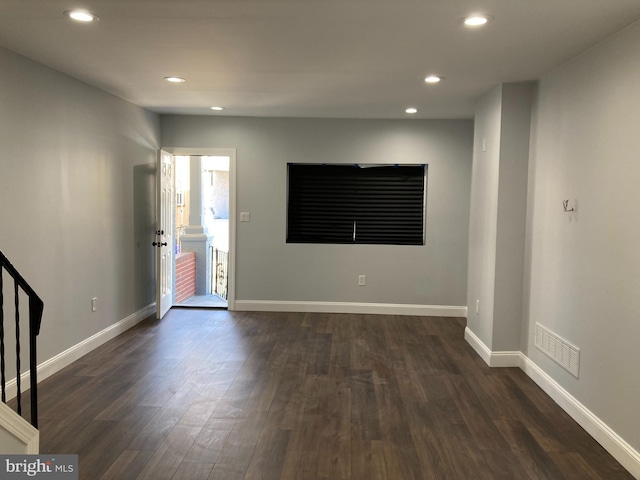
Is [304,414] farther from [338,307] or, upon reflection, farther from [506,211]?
[338,307]

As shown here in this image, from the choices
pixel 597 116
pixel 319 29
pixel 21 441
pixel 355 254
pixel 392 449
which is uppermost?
pixel 319 29

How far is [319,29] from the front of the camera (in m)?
2.97

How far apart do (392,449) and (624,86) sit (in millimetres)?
2438

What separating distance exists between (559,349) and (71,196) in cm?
402

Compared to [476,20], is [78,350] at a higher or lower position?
lower

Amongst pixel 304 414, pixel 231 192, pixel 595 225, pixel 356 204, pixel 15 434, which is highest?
pixel 231 192

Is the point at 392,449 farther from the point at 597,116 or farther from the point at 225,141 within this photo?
the point at 225,141

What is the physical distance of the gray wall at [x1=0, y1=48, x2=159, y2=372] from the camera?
11.8ft

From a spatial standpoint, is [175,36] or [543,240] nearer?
[175,36]

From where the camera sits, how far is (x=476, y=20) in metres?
2.77

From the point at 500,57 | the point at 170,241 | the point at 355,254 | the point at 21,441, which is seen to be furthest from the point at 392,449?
the point at 170,241

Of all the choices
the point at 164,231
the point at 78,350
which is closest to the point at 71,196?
the point at 78,350

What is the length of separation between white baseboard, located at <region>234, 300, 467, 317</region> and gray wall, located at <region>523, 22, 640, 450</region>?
93.6 inches

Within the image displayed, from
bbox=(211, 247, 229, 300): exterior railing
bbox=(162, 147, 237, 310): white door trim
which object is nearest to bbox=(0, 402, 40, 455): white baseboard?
Answer: bbox=(162, 147, 237, 310): white door trim
